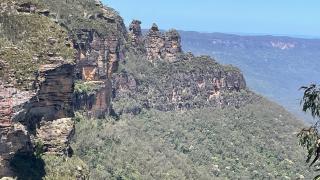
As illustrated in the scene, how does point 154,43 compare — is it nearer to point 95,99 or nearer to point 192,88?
point 192,88

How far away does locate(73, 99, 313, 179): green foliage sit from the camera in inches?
2199

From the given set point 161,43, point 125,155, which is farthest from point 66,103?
point 161,43

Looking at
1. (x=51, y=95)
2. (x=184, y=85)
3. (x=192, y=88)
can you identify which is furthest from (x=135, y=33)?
(x=51, y=95)

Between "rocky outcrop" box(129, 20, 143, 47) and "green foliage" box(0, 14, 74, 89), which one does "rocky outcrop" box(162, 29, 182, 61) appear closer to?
"rocky outcrop" box(129, 20, 143, 47)

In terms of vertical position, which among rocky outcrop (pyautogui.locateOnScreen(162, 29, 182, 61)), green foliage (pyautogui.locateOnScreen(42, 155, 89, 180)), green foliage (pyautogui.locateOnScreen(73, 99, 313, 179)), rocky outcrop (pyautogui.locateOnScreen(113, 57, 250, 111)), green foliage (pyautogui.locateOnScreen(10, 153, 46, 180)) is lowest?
green foliage (pyautogui.locateOnScreen(73, 99, 313, 179))

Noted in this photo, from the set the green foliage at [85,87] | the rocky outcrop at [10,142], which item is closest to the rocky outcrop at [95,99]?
the green foliage at [85,87]

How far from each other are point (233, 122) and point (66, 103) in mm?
46007

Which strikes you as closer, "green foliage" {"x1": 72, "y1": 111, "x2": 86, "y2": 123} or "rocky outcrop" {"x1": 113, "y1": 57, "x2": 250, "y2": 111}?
"green foliage" {"x1": 72, "y1": 111, "x2": 86, "y2": 123}

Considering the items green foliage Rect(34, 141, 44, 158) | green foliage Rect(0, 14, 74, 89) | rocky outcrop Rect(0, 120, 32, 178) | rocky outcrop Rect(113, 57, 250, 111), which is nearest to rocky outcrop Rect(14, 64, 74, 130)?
green foliage Rect(0, 14, 74, 89)

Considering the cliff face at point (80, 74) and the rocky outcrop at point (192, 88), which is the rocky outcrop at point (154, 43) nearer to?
the cliff face at point (80, 74)

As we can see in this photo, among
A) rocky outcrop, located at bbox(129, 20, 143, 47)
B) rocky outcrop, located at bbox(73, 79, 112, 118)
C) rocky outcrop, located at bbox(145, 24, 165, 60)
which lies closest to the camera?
rocky outcrop, located at bbox(73, 79, 112, 118)

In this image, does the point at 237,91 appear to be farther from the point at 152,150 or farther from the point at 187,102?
the point at 152,150

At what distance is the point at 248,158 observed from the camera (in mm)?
70062

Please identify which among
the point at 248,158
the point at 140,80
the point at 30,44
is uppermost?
the point at 30,44
